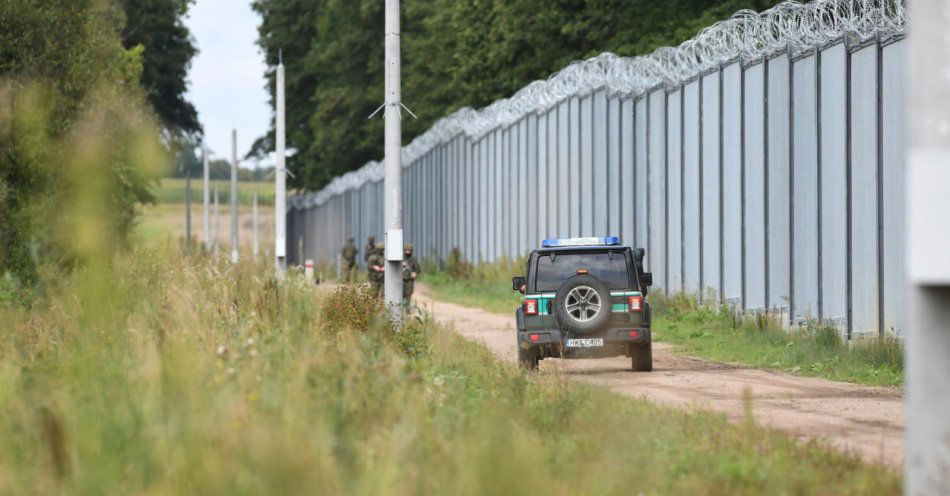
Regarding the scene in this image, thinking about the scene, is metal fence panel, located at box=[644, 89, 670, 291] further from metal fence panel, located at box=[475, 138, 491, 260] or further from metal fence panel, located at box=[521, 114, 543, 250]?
metal fence panel, located at box=[475, 138, 491, 260]

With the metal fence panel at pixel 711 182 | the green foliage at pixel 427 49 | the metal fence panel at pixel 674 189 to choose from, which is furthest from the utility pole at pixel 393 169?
the green foliage at pixel 427 49

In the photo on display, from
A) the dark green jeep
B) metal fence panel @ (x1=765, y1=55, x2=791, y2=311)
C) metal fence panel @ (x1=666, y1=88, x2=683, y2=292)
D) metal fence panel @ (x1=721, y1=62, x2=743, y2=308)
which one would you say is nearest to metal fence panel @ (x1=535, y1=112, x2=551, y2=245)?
metal fence panel @ (x1=666, y1=88, x2=683, y2=292)

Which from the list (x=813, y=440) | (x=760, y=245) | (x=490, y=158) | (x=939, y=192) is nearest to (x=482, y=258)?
(x=490, y=158)

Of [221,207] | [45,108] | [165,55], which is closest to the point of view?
[45,108]

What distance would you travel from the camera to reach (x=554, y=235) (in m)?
43.4

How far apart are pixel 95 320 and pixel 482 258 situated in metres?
43.7

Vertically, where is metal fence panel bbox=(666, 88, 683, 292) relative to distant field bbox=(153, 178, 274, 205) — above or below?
below

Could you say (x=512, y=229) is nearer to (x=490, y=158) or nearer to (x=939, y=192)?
(x=490, y=158)

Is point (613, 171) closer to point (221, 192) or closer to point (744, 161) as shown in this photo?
point (744, 161)

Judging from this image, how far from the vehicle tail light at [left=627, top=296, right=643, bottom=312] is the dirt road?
2.61ft

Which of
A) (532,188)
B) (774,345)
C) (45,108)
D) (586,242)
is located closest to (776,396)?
(586,242)

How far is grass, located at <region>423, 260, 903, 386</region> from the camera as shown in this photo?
798 inches

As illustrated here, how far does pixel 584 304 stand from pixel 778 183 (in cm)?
792

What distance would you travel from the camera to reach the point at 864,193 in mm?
23047
